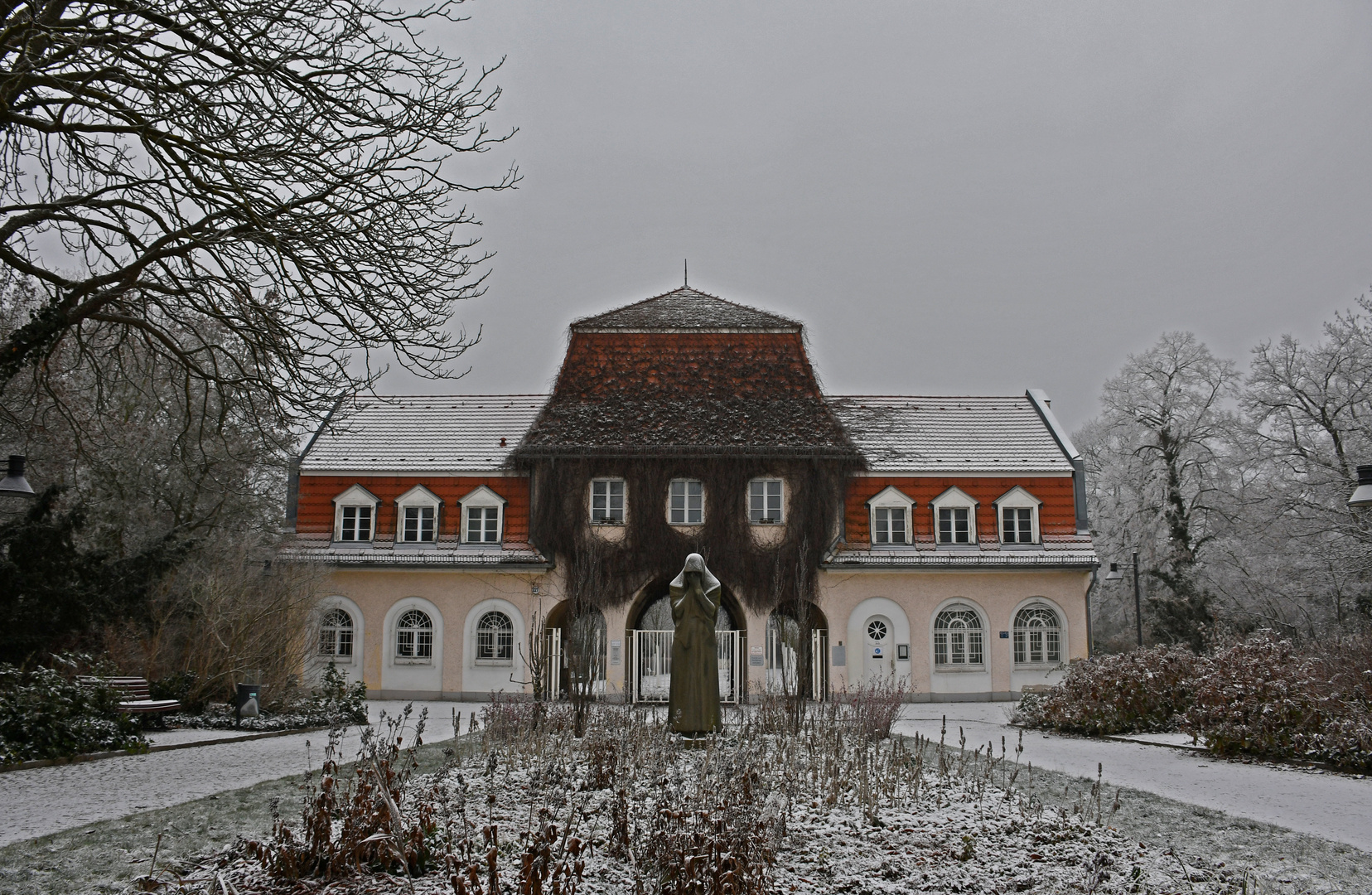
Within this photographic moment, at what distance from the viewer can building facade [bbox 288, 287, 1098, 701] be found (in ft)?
86.1

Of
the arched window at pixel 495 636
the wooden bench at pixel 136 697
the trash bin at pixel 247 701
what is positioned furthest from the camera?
the arched window at pixel 495 636

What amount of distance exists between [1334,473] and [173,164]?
29485 millimetres

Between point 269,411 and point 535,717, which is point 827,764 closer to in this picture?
point 535,717

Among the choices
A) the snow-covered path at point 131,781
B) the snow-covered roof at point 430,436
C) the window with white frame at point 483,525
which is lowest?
the snow-covered path at point 131,781

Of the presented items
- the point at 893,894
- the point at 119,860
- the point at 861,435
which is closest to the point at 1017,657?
the point at 861,435

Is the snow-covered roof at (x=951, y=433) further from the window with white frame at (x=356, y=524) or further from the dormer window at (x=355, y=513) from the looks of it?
the window with white frame at (x=356, y=524)

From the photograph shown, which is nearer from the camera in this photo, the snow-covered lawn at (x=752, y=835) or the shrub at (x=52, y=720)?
the snow-covered lawn at (x=752, y=835)

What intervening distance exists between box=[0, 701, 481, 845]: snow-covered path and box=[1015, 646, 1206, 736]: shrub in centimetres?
1178

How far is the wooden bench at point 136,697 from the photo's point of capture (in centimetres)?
1414

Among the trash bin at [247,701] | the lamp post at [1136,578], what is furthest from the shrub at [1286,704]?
the lamp post at [1136,578]

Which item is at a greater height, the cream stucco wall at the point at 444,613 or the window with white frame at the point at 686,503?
the window with white frame at the point at 686,503

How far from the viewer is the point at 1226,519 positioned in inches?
1323

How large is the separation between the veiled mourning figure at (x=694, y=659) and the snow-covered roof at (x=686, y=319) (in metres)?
16.4

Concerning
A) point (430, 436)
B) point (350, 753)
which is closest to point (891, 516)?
point (430, 436)
